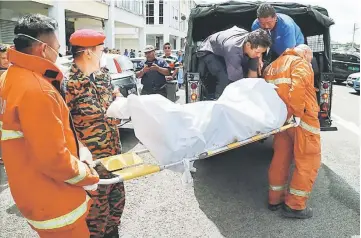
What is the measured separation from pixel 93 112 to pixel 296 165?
82.4 inches

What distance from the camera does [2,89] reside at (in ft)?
6.23

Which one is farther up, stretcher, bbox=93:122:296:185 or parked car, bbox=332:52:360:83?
parked car, bbox=332:52:360:83

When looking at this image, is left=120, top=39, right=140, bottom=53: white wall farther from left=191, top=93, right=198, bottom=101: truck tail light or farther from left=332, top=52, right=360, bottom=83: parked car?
left=191, top=93, right=198, bottom=101: truck tail light

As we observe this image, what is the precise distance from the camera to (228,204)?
13.2 feet

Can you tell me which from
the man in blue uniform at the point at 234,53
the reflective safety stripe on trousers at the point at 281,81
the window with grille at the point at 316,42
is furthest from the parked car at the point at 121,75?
the reflective safety stripe on trousers at the point at 281,81

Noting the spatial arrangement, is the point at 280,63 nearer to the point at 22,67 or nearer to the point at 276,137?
the point at 276,137

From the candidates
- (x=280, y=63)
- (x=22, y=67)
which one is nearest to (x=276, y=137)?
(x=280, y=63)

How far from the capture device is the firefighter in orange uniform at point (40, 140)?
175 cm

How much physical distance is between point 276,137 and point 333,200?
1054 millimetres

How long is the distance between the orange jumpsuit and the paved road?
1.15ft

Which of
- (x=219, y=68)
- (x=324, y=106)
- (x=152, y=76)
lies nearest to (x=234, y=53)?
(x=219, y=68)

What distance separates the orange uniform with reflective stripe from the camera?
1.75m

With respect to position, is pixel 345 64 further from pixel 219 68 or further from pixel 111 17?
pixel 219 68

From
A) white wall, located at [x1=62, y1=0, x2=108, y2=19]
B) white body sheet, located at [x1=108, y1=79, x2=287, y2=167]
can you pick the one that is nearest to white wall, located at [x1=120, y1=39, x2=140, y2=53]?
white wall, located at [x1=62, y1=0, x2=108, y2=19]
